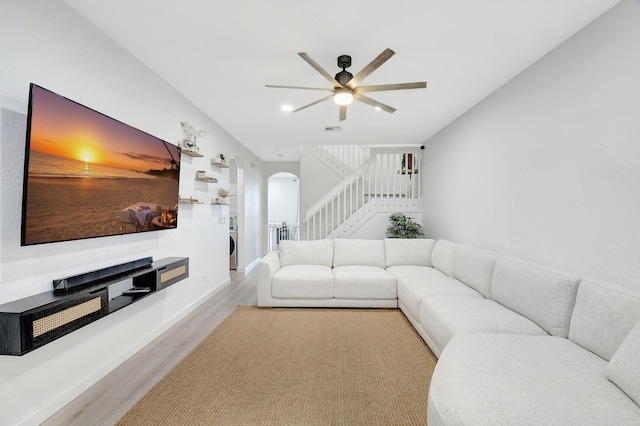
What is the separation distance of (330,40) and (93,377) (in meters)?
3.05

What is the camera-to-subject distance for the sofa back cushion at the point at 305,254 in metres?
4.00

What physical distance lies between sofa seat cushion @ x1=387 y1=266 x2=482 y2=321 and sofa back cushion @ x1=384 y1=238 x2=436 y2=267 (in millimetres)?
300

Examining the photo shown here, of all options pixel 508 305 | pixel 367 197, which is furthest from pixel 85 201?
pixel 367 197

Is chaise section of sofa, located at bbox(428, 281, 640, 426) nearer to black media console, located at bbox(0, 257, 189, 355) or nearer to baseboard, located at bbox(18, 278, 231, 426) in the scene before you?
black media console, located at bbox(0, 257, 189, 355)

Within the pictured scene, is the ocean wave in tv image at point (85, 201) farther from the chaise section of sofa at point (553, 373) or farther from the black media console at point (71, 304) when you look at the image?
the chaise section of sofa at point (553, 373)

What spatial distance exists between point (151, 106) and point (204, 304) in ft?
8.08

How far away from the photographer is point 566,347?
5.30 ft

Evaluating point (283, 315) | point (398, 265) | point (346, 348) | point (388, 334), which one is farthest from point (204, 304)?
point (398, 265)

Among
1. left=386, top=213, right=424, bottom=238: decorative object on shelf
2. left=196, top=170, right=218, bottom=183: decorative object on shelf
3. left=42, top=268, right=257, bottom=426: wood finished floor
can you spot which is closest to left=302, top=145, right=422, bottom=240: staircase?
left=386, top=213, right=424, bottom=238: decorative object on shelf

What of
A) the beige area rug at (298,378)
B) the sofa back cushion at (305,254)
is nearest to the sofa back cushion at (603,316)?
the beige area rug at (298,378)

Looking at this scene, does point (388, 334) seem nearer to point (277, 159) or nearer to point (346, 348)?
point (346, 348)

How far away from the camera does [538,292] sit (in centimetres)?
199

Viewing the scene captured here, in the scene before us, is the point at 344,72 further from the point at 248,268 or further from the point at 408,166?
the point at 248,268

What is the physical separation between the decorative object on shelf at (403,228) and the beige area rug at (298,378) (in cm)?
220
